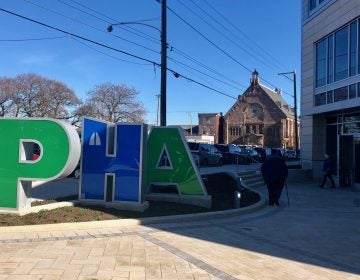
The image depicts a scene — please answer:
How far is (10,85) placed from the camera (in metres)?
64.8

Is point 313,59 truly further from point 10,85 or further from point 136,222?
point 10,85

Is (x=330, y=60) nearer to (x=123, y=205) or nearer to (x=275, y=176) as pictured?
(x=275, y=176)

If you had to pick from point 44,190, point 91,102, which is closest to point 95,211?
point 44,190

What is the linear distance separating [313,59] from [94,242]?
20.2 metres

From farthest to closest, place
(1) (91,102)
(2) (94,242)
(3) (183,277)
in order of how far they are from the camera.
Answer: (1) (91,102) < (2) (94,242) < (3) (183,277)

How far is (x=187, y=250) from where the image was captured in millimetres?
7996

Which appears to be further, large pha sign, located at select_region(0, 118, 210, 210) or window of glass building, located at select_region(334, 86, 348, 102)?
window of glass building, located at select_region(334, 86, 348, 102)

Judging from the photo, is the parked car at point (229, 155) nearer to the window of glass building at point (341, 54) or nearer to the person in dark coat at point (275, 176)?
the window of glass building at point (341, 54)

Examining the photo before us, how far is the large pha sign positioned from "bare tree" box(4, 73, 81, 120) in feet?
183

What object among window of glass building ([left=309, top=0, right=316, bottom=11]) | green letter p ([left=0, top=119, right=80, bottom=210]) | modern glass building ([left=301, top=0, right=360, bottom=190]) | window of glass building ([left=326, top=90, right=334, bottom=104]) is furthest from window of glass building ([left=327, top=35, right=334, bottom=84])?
green letter p ([left=0, top=119, right=80, bottom=210])

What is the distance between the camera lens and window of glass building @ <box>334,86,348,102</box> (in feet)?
71.6

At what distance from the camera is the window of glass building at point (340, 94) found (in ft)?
71.6

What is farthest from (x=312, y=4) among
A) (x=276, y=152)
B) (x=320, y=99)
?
(x=276, y=152)

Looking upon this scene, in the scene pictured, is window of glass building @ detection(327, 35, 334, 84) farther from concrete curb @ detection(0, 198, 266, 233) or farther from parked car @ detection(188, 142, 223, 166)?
concrete curb @ detection(0, 198, 266, 233)
